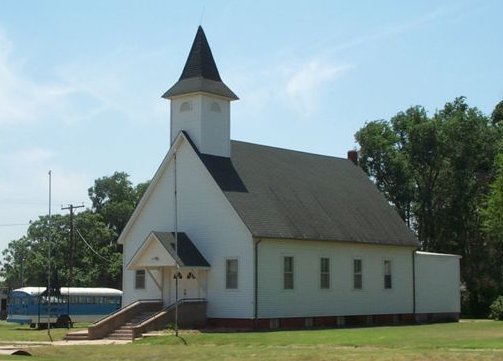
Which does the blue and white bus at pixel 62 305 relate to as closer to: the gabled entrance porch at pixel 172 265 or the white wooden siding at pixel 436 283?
the gabled entrance porch at pixel 172 265

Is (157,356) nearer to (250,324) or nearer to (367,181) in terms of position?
(250,324)

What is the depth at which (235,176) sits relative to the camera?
47750 mm

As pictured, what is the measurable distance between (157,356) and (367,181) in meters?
32.2

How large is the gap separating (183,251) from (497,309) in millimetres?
27249

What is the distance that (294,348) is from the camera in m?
31.7

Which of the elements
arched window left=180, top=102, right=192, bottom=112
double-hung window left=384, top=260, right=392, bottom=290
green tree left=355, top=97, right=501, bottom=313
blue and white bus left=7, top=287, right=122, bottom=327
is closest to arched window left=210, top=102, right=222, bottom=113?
arched window left=180, top=102, right=192, bottom=112

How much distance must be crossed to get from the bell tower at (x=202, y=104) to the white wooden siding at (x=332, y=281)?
6.64 meters

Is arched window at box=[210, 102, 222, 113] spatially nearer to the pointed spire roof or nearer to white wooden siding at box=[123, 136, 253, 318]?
the pointed spire roof

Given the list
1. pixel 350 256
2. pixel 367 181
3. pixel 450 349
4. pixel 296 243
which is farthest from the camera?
pixel 367 181

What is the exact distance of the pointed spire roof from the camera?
47.9 meters

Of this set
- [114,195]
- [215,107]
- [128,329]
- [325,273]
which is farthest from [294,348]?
[114,195]

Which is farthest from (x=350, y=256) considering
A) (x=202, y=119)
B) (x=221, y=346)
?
(x=221, y=346)

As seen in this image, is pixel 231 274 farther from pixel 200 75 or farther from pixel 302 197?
pixel 200 75

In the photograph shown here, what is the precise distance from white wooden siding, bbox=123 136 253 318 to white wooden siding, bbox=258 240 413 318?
955 millimetres
